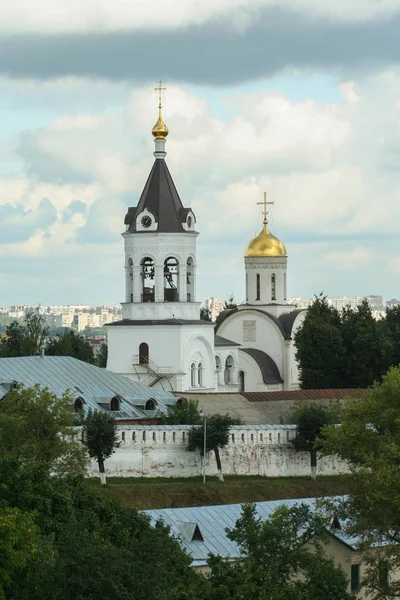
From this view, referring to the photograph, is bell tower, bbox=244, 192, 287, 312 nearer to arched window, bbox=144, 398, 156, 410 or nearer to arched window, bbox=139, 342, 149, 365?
arched window, bbox=139, 342, 149, 365

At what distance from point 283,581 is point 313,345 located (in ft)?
86.1

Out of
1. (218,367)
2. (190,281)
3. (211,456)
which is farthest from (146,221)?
(211,456)

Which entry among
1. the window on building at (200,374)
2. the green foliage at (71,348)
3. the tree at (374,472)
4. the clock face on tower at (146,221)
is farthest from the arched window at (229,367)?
the tree at (374,472)

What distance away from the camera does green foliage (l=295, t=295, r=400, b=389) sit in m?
53.6

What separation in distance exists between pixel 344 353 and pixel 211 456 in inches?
514

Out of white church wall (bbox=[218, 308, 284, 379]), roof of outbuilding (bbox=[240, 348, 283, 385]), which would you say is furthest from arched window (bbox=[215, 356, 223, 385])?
white church wall (bbox=[218, 308, 284, 379])

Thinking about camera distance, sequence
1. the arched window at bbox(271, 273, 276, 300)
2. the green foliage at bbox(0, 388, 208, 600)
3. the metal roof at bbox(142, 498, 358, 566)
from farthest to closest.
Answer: the arched window at bbox(271, 273, 276, 300) → the metal roof at bbox(142, 498, 358, 566) → the green foliage at bbox(0, 388, 208, 600)

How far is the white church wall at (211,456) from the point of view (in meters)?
40.3

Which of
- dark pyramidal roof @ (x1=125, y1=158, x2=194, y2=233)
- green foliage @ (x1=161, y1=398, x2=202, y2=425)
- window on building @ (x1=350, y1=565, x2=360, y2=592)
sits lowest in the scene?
window on building @ (x1=350, y1=565, x2=360, y2=592)

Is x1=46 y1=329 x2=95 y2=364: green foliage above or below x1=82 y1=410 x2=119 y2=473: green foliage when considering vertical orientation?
above

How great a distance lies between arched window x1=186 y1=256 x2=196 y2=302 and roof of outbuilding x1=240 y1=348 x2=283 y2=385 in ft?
23.8

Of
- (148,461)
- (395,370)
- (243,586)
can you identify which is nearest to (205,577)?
(243,586)

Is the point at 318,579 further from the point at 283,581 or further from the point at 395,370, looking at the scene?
the point at 395,370

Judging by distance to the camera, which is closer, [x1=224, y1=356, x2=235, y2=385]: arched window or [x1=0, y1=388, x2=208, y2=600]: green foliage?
[x1=0, y1=388, x2=208, y2=600]: green foliage
